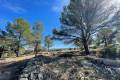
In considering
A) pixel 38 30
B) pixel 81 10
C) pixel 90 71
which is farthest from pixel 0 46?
pixel 90 71

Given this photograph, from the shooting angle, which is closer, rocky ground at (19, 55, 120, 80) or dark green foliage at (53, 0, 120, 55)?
rocky ground at (19, 55, 120, 80)

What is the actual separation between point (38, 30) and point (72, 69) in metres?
30.5

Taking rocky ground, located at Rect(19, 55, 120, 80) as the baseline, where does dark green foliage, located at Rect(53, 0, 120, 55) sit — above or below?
above

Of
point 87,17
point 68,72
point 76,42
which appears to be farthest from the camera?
point 76,42

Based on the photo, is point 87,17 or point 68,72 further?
point 87,17

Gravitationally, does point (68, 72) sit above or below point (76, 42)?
below

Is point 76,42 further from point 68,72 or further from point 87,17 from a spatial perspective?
point 68,72

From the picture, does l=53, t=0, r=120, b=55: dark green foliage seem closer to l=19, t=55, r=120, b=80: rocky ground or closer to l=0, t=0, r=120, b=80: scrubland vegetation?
l=0, t=0, r=120, b=80: scrubland vegetation

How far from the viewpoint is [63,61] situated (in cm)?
1276

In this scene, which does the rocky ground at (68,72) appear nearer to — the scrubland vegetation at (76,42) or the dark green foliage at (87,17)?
the scrubland vegetation at (76,42)

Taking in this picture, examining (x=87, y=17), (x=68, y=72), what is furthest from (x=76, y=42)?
(x=68, y=72)

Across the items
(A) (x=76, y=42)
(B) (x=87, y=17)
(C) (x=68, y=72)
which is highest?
(B) (x=87, y=17)

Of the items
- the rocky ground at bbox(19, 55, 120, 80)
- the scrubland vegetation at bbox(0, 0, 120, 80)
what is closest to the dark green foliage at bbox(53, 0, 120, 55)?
the scrubland vegetation at bbox(0, 0, 120, 80)

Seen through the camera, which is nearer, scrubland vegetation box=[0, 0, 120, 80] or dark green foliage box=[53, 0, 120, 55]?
scrubland vegetation box=[0, 0, 120, 80]
